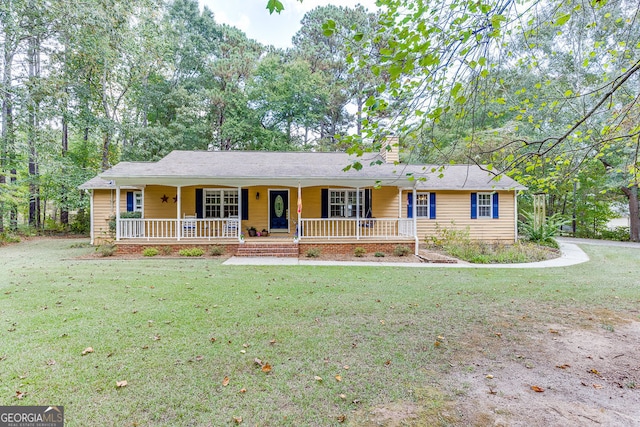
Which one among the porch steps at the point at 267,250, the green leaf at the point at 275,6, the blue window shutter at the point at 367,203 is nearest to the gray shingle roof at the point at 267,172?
the blue window shutter at the point at 367,203

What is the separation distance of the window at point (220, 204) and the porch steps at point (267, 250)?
2668mm

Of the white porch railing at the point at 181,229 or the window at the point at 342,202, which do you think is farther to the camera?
the window at the point at 342,202

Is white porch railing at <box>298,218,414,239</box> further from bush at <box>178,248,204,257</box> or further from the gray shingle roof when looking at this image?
bush at <box>178,248,204,257</box>

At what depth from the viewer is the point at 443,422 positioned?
2408 millimetres

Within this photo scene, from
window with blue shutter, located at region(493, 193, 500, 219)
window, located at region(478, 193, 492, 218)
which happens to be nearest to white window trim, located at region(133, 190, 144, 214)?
window, located at region(478, 193, 492, 218)

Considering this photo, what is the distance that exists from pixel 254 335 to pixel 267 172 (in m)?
8.90

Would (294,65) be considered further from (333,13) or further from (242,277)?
(242,277)

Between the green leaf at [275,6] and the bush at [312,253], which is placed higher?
the green leaf at [275,6]

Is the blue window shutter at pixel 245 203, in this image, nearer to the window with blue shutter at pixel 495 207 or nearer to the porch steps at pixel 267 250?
the porch steps at pixel 267 250

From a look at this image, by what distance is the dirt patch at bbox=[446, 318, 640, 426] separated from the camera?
8.21 ft

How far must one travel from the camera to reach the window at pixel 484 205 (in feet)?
49.7

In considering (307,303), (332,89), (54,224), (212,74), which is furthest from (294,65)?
(307,303)

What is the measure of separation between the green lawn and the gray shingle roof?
4456 millimetres

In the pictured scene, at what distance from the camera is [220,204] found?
44.0ft
